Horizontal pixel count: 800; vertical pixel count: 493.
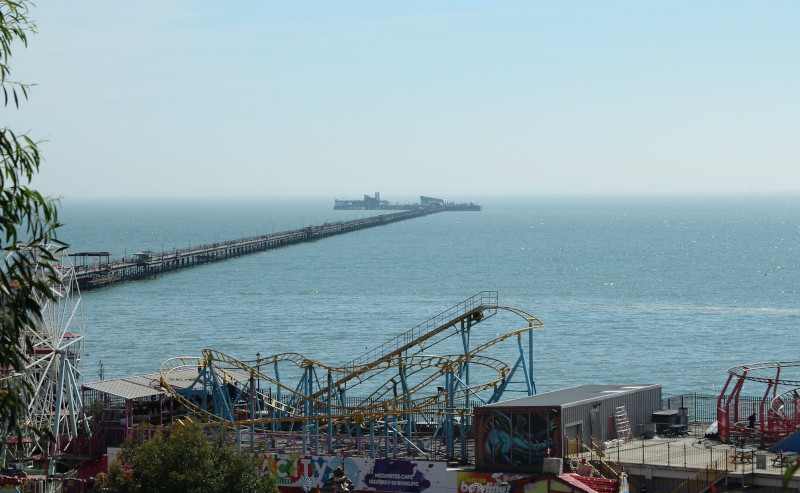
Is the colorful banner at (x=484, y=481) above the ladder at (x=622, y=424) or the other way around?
the other way around

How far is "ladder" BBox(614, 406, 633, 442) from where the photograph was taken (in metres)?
42.1

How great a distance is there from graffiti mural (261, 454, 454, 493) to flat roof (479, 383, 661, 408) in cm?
284

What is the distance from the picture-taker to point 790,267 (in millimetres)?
171500

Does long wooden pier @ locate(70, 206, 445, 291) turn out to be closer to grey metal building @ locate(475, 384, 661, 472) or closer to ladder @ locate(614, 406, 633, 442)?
ladder @ locate(614, 406, 633, 442)

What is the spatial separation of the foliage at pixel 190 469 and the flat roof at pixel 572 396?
9.12m

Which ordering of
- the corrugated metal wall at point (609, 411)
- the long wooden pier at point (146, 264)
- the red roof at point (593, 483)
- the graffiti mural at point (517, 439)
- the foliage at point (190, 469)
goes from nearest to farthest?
1. the foliage at point (190, 469)
2. the red roof at point (593, 483)
3. the graffiti mural at point (517, 439)
4. the corrugated metal wall at point (609, 411)
5. the long wooden pier at point (146, 264)

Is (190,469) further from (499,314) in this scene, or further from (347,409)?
(499,314)

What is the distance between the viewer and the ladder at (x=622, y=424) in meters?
42.1

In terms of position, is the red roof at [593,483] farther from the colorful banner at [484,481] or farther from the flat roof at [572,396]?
the flat roof at [572,396]

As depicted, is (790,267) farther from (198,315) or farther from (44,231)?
(44,231)

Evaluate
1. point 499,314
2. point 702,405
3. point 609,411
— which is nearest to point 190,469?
point 609,411

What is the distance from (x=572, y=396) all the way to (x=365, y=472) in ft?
24.5

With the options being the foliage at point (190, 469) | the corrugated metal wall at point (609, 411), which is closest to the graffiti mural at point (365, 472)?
the corrugated metal wall at point (609, 411)

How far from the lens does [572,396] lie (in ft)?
140
